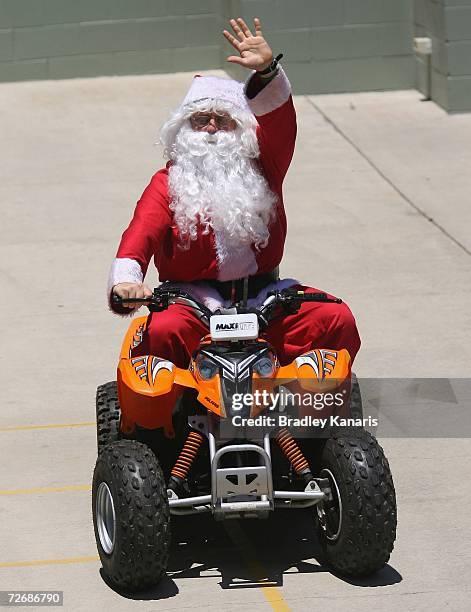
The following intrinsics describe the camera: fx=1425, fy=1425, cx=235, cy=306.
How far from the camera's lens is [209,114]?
5883 mm

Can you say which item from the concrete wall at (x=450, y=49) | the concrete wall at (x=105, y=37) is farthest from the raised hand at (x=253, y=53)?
the concrete wall at (x=105, y=37)

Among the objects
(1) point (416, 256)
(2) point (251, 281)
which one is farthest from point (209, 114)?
(1) point (416, 256)

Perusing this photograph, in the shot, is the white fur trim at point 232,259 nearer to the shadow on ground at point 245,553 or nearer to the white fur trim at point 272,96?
the white fur trim at point 272,96

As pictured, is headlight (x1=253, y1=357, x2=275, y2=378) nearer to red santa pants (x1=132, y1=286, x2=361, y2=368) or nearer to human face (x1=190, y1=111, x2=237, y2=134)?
red santa pants (x1=132, y1=286, x2=361, y2=368)

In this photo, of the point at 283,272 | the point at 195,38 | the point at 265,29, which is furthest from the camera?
the point at 195,38

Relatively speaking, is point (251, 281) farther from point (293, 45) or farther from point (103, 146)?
point (293, 45)

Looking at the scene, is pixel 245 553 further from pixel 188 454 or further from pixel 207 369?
pixel 207 369

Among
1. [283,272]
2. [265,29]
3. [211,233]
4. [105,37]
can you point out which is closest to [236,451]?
[211,233]

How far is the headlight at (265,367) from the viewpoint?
523 cm

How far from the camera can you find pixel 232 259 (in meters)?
5.71

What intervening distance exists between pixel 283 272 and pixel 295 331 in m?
3.48

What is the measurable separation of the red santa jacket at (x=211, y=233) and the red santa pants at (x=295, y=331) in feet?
0.78

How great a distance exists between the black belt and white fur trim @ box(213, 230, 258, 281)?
0.14ft

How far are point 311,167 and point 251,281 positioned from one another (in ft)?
18.0
